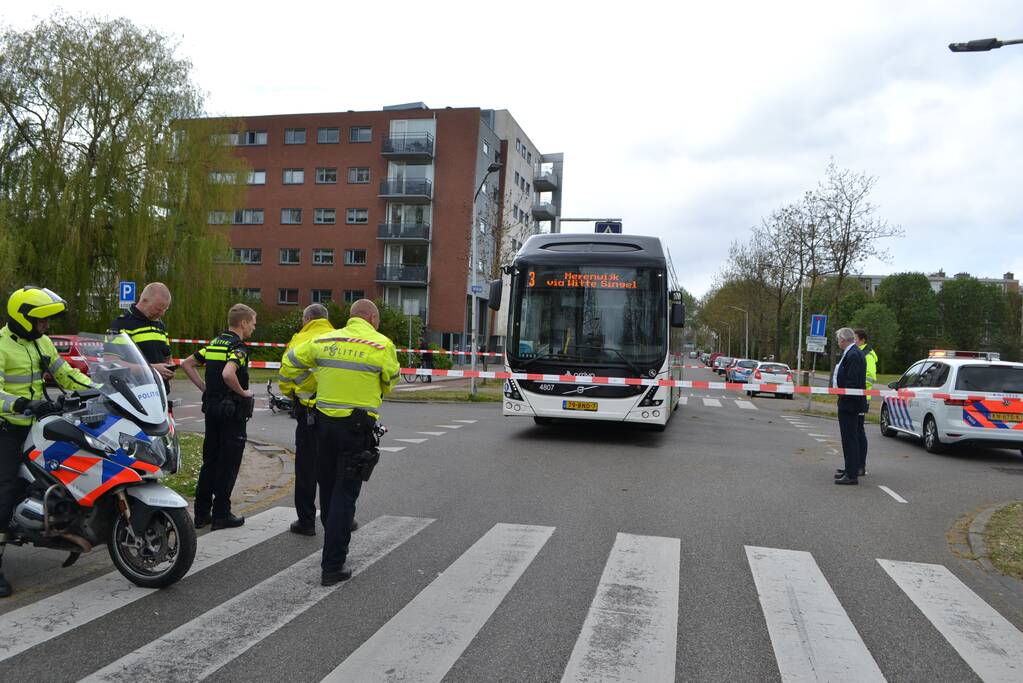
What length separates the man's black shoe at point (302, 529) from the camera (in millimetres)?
6333

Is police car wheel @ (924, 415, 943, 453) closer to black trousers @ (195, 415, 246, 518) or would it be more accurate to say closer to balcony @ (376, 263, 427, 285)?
black trousers @ (195, 415, 246, 518)

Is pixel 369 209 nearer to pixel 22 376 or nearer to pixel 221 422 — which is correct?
pixel 221 422

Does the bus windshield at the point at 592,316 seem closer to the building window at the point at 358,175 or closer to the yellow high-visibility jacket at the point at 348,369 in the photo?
the yellow high-visibility jacket at the point at 348,369

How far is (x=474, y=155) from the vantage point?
5350 cm

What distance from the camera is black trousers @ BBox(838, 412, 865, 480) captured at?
9680 millimetres

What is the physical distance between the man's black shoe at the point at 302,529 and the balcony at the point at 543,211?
212 feet

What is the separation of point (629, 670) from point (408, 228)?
51315mm

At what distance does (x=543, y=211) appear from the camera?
70.2 meters

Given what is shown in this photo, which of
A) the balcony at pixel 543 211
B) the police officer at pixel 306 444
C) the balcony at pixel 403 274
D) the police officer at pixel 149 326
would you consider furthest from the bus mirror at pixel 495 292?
the balcony at pixel 543 211

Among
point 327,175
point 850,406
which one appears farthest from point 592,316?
point 327,175

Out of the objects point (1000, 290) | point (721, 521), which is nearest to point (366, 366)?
point (721, 521)

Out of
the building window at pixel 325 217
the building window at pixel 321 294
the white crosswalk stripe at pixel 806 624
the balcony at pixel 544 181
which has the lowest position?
the white crosswalk stripe at pixel 806 624

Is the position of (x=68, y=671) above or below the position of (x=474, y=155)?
below

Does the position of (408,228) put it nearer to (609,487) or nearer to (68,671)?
(609,487)
